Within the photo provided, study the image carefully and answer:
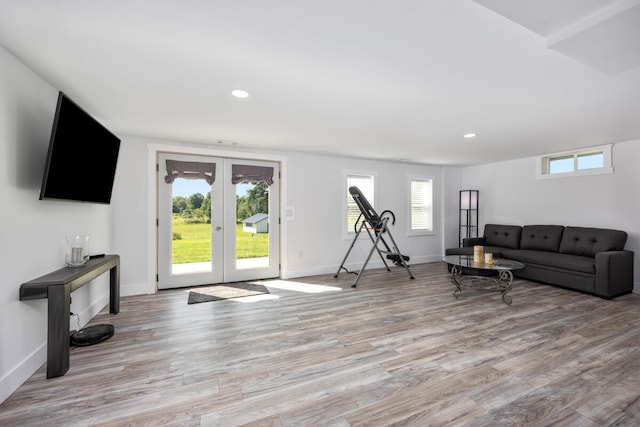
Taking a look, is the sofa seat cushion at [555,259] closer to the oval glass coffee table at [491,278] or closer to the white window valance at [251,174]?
the oval glass coffee table at [491,278]

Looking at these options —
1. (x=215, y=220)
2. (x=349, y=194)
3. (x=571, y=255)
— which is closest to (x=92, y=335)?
(x=215, y=220)

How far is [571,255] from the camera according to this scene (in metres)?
4.48

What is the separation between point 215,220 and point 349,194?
2.62m

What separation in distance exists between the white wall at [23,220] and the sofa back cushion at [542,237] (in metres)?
6.88

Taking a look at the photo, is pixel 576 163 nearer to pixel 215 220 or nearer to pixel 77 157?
pixel 215 220

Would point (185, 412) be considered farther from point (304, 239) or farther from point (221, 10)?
point (304, 239)

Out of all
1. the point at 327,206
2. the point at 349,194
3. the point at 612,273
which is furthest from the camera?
the point at 349,194

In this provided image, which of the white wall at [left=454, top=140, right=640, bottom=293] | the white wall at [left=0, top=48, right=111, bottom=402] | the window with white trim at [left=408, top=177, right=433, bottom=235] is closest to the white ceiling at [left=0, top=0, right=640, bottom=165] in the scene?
the white wall at [left=0, top=48, right=111, bottom=402]

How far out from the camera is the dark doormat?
3.89m

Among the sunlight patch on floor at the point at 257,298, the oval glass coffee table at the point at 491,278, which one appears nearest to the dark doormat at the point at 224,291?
the sunlight patch on floor at the point at 257,298

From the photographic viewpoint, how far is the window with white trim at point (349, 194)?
18.4 feet

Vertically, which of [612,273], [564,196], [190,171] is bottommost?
[612,273]

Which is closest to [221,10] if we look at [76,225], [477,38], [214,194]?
[477,38]

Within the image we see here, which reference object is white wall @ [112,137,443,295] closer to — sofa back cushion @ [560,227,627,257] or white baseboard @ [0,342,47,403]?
white baseboard @ [0,342,47,403]
